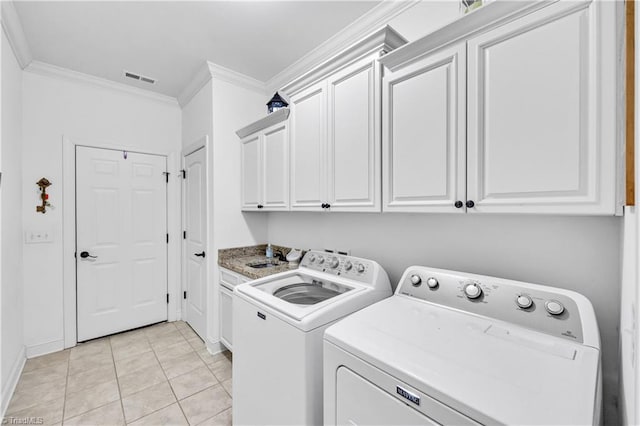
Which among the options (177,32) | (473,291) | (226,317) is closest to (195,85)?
(177,32)

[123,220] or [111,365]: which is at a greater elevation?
[123,220]

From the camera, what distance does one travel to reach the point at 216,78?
266cm

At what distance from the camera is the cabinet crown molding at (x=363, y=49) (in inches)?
57.5

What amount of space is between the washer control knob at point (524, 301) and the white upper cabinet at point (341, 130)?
749 millimetres

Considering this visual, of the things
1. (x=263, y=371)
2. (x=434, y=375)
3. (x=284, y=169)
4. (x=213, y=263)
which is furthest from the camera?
(x=213, y=263)

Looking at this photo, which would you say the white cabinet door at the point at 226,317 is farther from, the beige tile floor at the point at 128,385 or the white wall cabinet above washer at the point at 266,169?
the white wall cabinet above washer at the point at 266,169

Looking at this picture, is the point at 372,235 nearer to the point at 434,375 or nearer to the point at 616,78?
the point at 434,375

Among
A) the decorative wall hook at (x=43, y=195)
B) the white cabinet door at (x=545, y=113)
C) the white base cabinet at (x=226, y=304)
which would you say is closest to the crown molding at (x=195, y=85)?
the decorative wall hook at (x=43, y=195)

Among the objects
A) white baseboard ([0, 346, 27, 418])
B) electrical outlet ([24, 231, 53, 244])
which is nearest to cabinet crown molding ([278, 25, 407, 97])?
electrical outlet ([24, 231, 53, 244])

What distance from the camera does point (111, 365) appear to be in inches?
95.1

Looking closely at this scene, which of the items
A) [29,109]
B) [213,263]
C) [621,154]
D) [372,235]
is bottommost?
[213,263]

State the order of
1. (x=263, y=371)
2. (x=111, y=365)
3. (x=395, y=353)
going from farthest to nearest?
(x=111, y=365), (x=263, y=371), (x=395, y=353)

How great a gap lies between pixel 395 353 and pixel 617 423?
944 millimetres

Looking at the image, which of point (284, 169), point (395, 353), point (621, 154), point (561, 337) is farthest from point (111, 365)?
point (621, 154)
